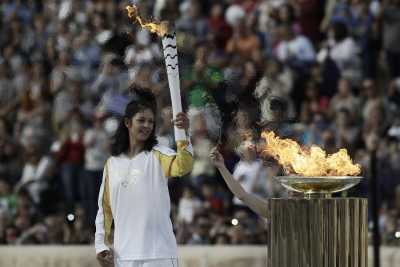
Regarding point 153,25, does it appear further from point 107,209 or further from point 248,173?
point 248,173

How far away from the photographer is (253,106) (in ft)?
31.7

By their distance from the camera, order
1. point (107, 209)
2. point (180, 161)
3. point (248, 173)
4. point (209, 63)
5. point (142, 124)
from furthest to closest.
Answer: point (248, 173) < point (209, 63) < point (107, 209) < point (142, 124) < point (180, 161)

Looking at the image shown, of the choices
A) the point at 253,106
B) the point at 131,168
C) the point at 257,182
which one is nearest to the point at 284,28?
the point at 257,182

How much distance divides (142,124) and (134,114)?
0.27 feet

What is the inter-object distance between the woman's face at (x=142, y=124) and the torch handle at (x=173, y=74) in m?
0.19

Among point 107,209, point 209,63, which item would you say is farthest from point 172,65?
point 209,63

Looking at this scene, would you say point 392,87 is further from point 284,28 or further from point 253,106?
point 253,106

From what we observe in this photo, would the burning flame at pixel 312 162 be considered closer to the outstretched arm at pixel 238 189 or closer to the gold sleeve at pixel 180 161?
the outstretched arm at pixel 238 189

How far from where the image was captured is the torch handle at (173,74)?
8.58 m

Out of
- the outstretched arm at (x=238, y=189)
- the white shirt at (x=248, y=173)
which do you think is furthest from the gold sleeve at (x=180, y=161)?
the white shirt at (x=248, y=173)

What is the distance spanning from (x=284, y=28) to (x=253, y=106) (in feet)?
20.6

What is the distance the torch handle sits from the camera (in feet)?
28.1

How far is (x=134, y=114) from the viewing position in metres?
8.77

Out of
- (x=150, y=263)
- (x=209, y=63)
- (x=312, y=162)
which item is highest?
(x=209, y=63)
